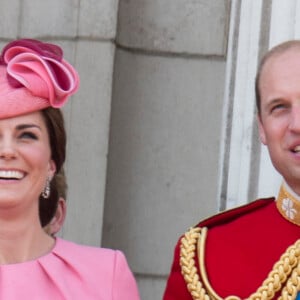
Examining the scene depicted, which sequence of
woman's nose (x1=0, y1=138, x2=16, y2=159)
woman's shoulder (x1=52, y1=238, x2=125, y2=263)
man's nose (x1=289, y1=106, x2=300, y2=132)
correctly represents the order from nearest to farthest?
man's nose (x1=289, y1=106, x2=300, y2=132)
woman's nose (x1=0, y1=138, x2=16, y2=159)
woman's shoulder (x1=52, y1=238, x2=125, y2=263)

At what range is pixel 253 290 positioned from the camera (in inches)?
126

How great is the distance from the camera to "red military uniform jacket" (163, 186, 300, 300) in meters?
3.22

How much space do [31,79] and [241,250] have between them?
61 centimetres

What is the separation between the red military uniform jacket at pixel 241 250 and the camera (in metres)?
3.22

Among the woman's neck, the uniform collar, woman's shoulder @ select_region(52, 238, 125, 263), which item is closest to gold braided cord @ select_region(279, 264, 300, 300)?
the uniform collar

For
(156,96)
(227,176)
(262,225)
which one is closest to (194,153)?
(156,96)

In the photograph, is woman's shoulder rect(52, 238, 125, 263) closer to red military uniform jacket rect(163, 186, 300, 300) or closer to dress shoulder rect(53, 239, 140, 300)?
dress shoulder rect(53, 239, 140, 300)

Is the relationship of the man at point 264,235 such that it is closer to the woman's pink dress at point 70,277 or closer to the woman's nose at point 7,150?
the woman's pink dress at point 70,277

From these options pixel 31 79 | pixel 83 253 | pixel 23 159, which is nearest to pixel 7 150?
pixel 23 159

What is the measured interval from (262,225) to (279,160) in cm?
22

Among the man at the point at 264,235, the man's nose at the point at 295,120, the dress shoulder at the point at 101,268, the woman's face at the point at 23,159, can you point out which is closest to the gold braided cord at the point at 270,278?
the man at the point at 264,235

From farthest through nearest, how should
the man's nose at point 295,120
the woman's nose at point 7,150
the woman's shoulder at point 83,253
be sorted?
the woman's shoulder at point 83,253 < the woman's nose at point 7,150 < the man's nose at point 295,120

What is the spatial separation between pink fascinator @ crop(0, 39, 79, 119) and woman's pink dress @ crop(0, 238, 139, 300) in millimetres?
342

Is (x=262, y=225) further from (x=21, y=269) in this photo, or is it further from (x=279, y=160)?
(x=21, y=269)
